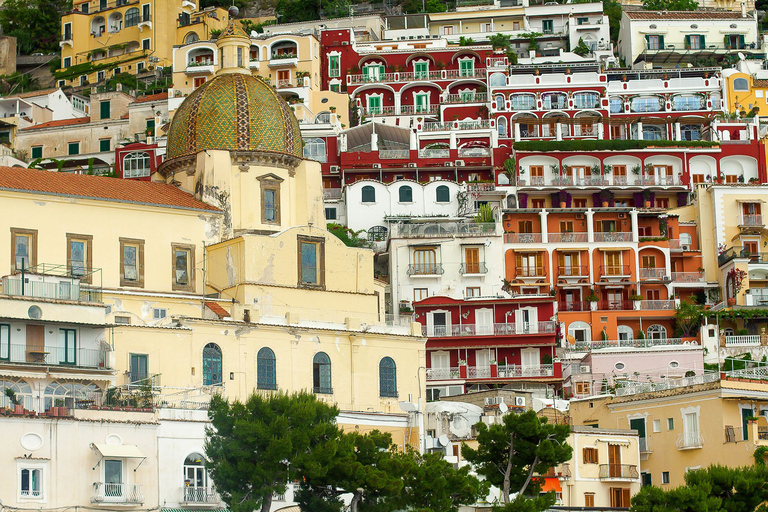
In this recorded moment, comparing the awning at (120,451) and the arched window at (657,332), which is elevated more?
the arched window at (657,332)

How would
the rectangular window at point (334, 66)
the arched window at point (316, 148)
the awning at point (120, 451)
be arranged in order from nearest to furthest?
the awning at point (120, 451) < the arched window at point (316, 148) < the rectangular window at point (334, 66)

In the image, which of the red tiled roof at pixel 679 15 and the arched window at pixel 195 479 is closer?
the arched window at pixel 195 479

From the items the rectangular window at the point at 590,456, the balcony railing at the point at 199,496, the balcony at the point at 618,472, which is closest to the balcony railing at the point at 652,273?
the balcony at the point at 618,472

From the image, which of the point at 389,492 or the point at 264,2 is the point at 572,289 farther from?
the point at 264,2

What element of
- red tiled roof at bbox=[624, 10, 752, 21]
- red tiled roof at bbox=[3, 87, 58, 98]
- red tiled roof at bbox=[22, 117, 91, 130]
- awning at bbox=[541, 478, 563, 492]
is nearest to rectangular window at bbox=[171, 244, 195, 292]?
awning at bbox=[541, 478, 563, 492]

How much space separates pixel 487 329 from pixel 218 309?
1910 centimetres

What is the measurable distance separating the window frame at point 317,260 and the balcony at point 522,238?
19252 mm

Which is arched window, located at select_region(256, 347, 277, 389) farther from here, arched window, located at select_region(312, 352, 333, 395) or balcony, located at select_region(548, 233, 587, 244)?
balcony, located at select_region(548, 233, 587, 244)

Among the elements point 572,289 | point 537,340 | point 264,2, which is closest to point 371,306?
point 537,340

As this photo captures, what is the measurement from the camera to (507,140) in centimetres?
9175

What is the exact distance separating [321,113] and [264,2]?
35.4 m

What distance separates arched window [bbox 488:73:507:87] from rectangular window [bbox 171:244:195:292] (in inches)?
1515

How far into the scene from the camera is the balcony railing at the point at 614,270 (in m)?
80.7

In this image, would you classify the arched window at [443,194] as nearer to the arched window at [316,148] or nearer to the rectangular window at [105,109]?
the arched window at [316,148]
